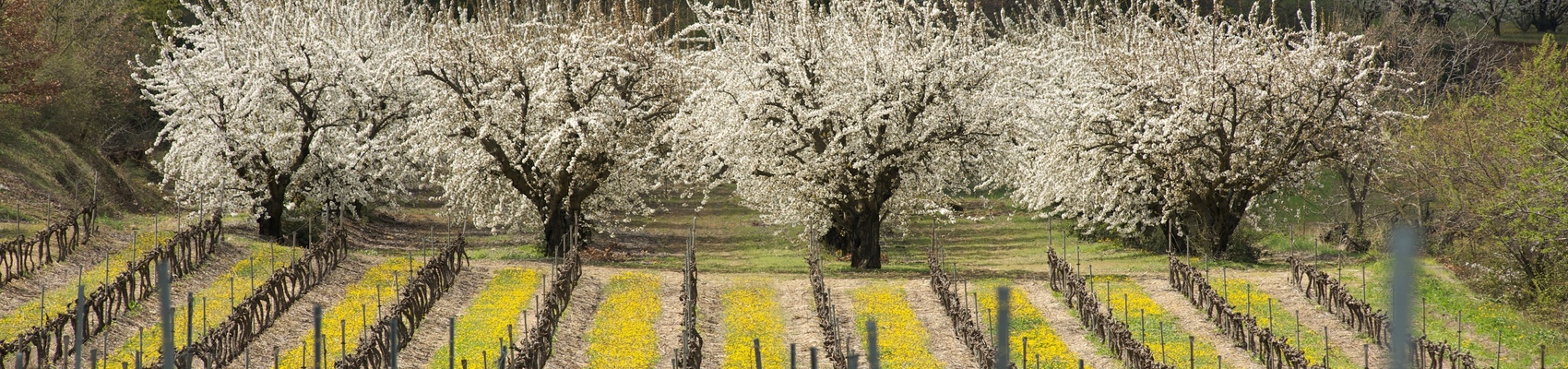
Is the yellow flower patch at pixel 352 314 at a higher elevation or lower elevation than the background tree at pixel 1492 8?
lower

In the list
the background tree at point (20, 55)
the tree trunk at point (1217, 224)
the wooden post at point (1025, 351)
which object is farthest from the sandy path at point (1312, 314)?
the background tree at point (20, 55)

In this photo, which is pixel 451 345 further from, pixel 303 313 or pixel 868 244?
pixel 868 244

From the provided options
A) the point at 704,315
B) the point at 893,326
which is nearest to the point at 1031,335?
the point at 893,326

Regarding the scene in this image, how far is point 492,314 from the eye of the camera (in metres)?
26.0

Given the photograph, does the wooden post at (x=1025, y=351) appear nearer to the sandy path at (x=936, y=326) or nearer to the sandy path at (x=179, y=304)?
the sandy path at (x=936, y=326)

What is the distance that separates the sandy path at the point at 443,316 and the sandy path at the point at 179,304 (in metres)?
3.40

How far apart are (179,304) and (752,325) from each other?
→ 10.6m

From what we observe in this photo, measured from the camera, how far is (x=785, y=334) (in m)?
24.4

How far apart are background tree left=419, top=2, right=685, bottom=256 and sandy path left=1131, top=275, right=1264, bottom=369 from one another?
41.8 feet

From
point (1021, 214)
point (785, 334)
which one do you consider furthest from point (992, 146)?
point (1021, 214)

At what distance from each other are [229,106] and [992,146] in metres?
19.6

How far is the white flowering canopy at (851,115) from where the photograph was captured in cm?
3212

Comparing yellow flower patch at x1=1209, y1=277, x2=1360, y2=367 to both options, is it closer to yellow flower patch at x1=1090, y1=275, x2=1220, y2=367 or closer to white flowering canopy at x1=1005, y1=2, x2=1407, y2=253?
yellow flower patch at x1=1090, y1=275, x2=1220, y2=367

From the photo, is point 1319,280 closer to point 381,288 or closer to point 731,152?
point 731,152
